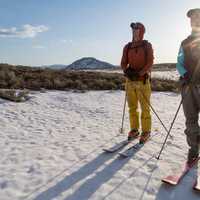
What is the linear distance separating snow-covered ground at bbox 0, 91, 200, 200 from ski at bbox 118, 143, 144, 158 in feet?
0.27

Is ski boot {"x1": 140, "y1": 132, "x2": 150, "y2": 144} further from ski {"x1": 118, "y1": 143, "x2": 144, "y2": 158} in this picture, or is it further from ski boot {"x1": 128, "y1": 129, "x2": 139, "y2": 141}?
ski boot {"x1": 128, "y1": 129, "x2": 139, "y2": 141}

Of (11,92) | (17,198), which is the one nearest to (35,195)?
(17,198)

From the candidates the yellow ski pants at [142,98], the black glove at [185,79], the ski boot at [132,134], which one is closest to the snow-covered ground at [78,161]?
the ski boot at [132,134]

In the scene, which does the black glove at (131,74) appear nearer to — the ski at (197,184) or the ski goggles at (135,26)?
the ski goggles at (135,26)

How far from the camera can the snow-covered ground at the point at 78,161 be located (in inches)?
146

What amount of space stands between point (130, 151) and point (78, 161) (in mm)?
1047

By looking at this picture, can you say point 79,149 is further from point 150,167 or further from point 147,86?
point 147,86

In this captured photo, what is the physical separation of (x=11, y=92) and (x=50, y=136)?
5.45 metres

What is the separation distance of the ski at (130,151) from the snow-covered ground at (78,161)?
3.3 inches

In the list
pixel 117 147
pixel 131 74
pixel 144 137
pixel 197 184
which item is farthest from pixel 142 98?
pixel 197 184

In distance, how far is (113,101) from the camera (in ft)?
40.7

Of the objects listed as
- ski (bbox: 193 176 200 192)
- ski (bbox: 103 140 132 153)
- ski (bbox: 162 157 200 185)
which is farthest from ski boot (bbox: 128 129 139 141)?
ski (bbox: 193 176 200 192)

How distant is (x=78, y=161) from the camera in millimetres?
4812

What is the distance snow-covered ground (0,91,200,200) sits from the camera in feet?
12.2
